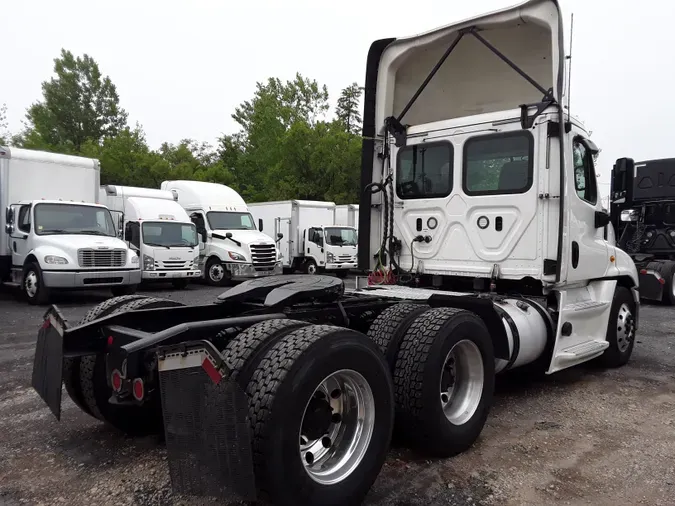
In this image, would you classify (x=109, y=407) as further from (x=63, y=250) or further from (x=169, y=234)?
(x=169, y=234)

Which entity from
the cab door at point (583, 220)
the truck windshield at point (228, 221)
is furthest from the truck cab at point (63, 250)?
the cab door at point (583, 220)

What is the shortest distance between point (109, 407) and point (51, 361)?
638 mm

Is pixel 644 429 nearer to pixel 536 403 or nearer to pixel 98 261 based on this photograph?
pixel 536 403

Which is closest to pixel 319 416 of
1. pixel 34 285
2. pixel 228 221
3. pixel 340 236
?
pixel 34 285

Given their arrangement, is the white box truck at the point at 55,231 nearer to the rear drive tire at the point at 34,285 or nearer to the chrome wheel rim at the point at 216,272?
the rear drive tire at the point at 34,285

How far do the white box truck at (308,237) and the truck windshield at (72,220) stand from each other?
834 cm

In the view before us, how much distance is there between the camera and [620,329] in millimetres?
6426

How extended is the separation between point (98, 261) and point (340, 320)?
9668mm

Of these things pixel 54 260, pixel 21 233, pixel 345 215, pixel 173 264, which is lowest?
pixel 173 264

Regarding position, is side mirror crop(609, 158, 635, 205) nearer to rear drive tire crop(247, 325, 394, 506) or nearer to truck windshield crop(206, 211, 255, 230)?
rear drive tire crop(247, 325, 394, 506)

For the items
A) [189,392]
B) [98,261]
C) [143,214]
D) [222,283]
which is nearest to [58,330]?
[189,392]

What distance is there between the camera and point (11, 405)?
4.83m

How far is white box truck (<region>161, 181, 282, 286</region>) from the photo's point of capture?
57.4 feet

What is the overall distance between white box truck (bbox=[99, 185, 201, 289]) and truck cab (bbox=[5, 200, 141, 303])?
6.00 ft
